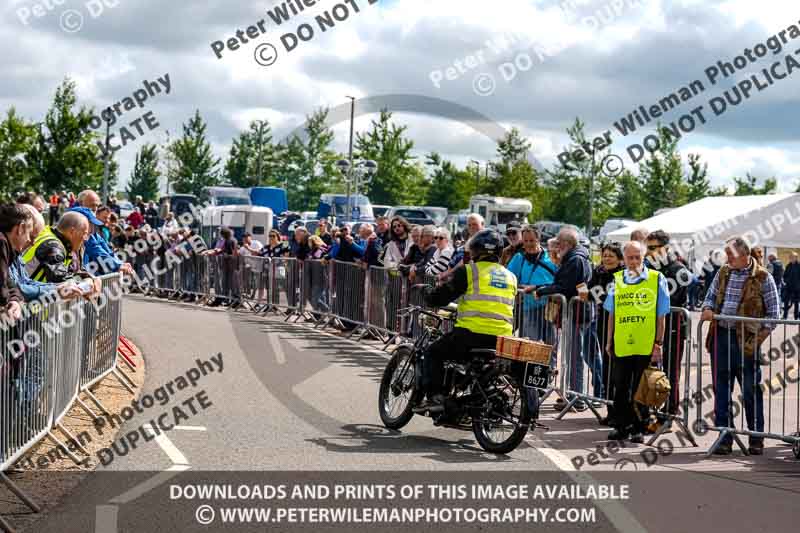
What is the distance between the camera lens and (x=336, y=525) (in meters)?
6.19

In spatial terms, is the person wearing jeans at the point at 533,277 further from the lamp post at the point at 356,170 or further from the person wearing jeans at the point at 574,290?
the lamp post at the point at 356,170

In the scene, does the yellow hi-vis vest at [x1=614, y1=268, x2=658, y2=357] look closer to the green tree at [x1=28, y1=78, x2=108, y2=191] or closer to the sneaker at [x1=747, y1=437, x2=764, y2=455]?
the sneaker at [x1=747, y1=437, x2=764, y2=455]

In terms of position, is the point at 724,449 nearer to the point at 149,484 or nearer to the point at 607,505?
the point at 607,505

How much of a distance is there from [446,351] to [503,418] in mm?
870

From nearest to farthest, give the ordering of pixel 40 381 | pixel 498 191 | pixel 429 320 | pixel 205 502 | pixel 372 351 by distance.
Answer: pixel 205 502, pixel 40 381, pixel 429 320, pixel 372 351, pixel 498 191

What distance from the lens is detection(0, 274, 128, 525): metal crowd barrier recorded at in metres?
6.70

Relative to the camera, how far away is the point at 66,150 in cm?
5166

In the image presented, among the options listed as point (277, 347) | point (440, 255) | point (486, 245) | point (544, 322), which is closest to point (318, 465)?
point (486, 245)

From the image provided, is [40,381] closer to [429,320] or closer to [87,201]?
[429,320]

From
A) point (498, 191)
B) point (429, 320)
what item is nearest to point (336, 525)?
point (429, 320)

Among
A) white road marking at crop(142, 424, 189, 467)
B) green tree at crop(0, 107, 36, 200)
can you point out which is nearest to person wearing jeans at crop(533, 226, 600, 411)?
white road marking at crop(142, 424, 189, 467)

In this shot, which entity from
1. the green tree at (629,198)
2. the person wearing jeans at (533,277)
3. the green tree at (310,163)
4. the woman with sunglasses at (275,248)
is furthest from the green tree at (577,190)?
the person wearing jeans at (533,277)

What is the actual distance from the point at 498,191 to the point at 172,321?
49.2 m

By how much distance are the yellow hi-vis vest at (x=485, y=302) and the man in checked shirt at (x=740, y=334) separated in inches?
74.5
